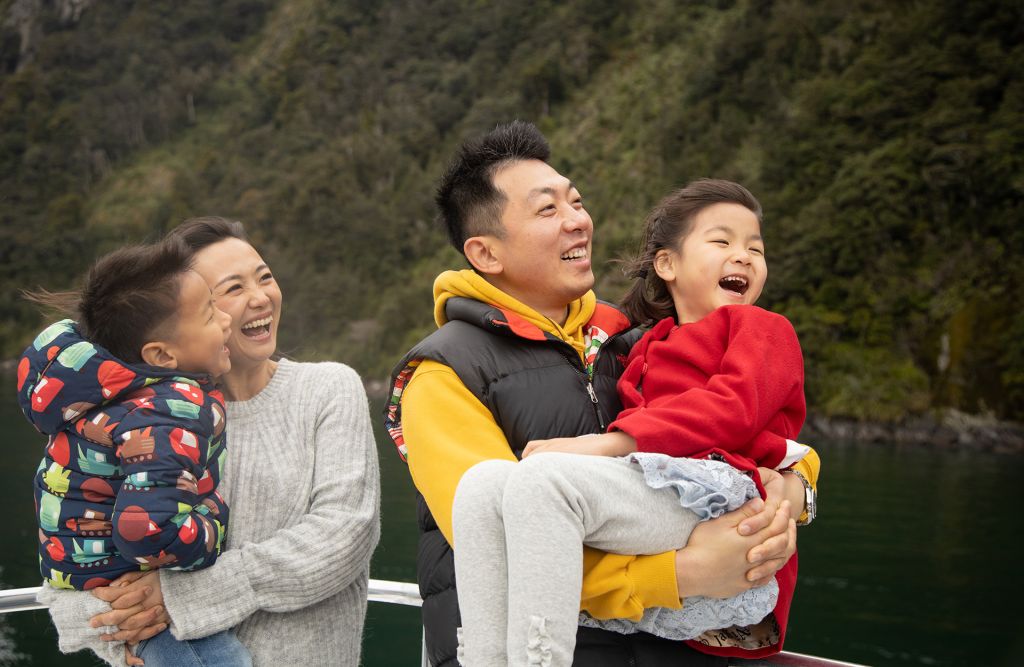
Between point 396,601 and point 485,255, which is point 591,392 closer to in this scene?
point 485,255

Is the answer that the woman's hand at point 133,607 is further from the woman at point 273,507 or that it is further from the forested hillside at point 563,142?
the forested hillside at point 563,142

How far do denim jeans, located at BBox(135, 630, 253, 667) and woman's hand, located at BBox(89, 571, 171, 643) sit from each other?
0.07ft

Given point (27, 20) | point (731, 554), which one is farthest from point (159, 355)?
point (27, 20)

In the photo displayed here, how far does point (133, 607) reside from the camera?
1492 millimetres

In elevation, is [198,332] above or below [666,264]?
below

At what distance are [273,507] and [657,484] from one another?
753 mm

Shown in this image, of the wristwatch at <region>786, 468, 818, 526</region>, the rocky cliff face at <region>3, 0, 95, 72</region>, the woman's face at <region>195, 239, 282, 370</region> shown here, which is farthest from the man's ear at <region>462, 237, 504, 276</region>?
the rocky cliff face at <region>3, 0, 95, 72</region>

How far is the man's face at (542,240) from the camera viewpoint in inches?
66.3

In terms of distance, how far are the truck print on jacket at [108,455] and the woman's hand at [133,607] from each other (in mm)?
19

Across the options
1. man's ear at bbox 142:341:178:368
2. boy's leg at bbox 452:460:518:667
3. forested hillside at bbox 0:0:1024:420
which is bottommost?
boy's leg at bbox 452:460:518:667

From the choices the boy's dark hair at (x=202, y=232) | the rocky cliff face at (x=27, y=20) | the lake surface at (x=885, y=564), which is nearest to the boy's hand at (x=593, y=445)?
the boy's dark hair at (x=202, y=232)

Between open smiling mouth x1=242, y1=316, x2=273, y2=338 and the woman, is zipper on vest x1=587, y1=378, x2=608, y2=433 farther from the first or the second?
open smiling mouth x1=242, y1=316, x2=273, y2=338

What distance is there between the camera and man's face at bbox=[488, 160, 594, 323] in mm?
1684

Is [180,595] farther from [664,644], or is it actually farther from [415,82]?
[415,82]
